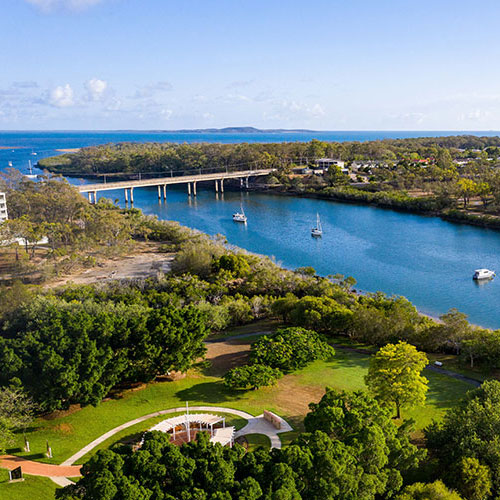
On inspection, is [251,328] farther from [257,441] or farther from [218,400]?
[257,441]

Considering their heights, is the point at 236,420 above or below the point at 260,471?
below

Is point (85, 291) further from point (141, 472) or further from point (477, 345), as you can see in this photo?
point (477, 345)

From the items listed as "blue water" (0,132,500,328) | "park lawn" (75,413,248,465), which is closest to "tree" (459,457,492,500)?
"park lawn" (75,413,248,465)

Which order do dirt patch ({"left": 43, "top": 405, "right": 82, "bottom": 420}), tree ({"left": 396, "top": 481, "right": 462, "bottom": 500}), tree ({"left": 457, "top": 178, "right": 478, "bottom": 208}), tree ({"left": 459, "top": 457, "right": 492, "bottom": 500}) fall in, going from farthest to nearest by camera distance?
tree ({"left": 457, "top": 178, "right": 478, "bottom": 208}) → dirt patch ({"left": 43, "top": 405, "right": 82, "bottom": 420}) → tree ({"left": 459, "top": 457, "right": 492, "bottom": 500}) → tree ({"left": 396, "top": 481, "right": 462, "bottom": 500})

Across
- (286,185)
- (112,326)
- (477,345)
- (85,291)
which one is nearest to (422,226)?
(286,185)

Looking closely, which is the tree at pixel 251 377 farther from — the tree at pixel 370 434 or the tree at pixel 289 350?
the tree at pixel 370 434

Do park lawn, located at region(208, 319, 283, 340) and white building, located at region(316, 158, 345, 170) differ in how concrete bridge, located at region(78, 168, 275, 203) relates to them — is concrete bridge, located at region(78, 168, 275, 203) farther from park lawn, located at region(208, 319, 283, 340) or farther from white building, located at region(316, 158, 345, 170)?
park lawn, located at region(208, 319, 283, 340)
